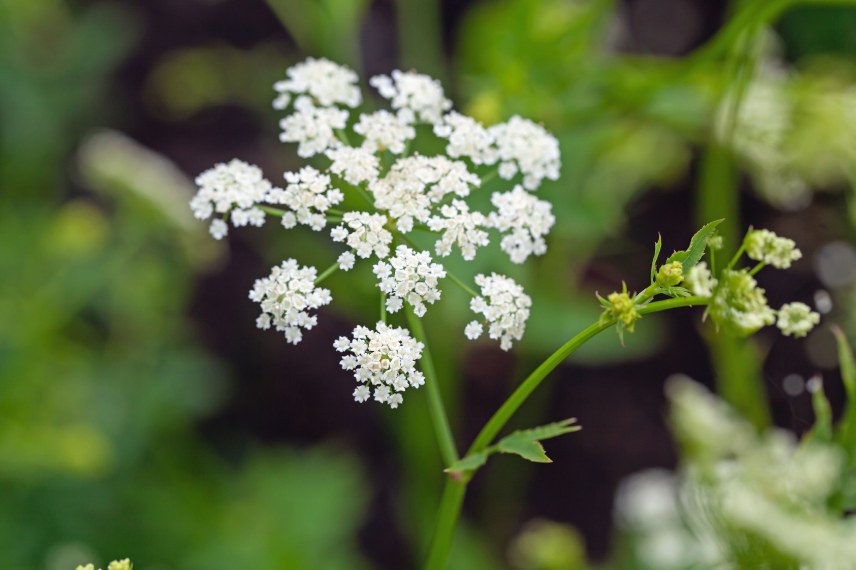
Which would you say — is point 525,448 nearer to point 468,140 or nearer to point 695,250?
point 695,250

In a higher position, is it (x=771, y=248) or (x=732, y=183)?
(x=732, y=183)

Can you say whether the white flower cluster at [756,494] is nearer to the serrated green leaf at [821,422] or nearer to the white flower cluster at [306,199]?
the serrated green leaf at [821,422]

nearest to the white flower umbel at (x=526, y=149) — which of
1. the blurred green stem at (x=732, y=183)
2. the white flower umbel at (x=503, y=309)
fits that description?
the white flower umbel at (x=503, y=309)

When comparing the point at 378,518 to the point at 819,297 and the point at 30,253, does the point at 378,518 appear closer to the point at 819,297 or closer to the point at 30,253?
the point at 30,253

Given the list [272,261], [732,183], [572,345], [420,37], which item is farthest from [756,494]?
[272,261]

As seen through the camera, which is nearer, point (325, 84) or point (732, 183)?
point (325, 84)
